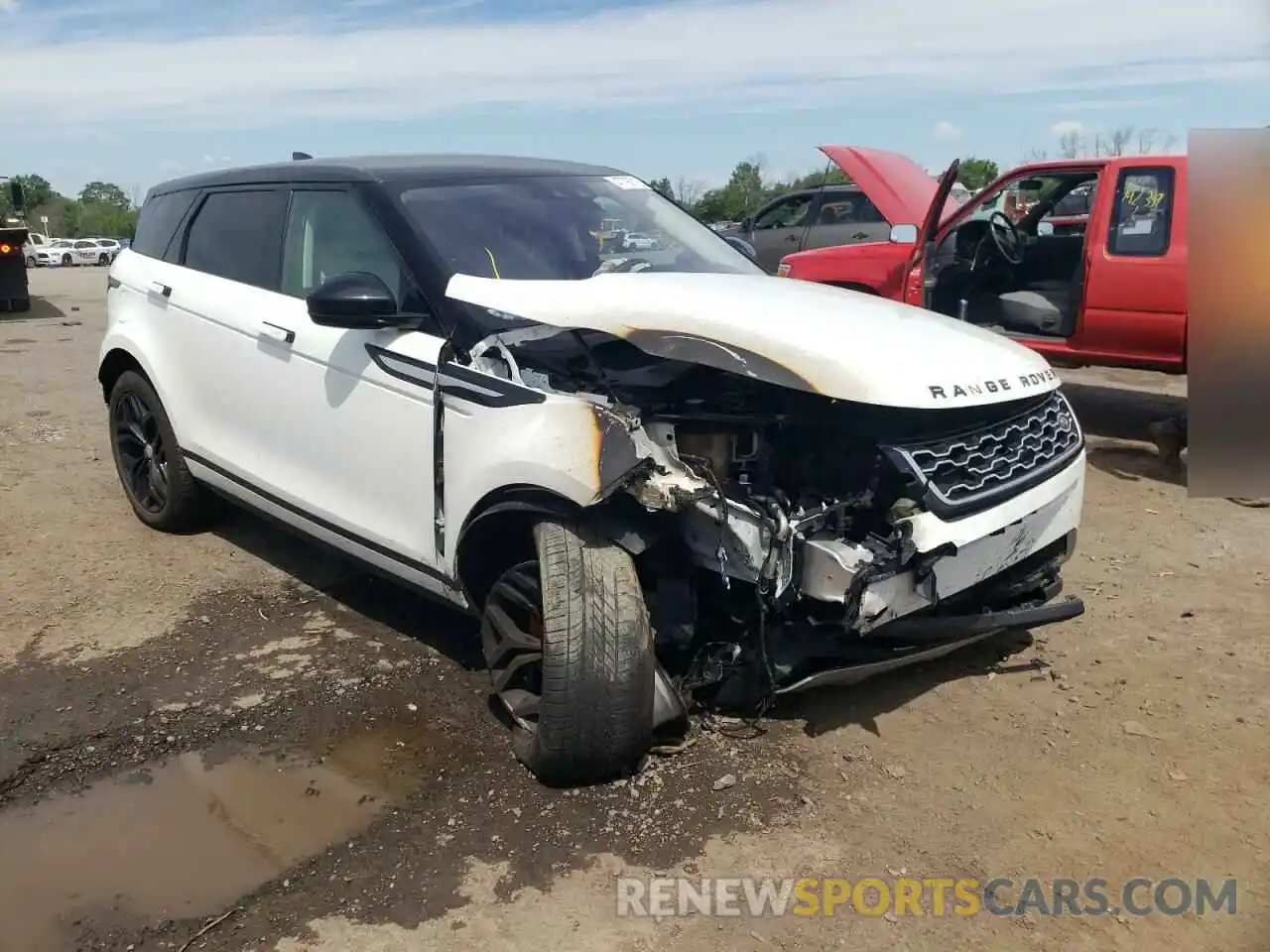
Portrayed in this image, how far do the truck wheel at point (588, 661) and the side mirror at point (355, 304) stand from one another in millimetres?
917

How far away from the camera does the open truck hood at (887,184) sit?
7914 mm

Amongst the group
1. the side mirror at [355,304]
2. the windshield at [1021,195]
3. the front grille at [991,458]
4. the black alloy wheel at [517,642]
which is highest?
the windshield at [1021,195]

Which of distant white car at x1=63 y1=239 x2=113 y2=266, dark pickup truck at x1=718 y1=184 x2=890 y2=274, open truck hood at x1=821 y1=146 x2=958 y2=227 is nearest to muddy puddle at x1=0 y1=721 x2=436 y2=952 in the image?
open truck hood at x1=821 y1=146 x2=958 y2=227

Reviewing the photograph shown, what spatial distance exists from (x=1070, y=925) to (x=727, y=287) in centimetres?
215

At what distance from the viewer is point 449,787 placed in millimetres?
3178

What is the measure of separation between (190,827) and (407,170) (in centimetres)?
241

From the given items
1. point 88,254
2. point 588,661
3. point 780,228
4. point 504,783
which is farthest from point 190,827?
point 88,254

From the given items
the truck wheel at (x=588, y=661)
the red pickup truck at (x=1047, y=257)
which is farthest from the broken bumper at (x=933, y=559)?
the red pickup truck at (x=1047, y=257)

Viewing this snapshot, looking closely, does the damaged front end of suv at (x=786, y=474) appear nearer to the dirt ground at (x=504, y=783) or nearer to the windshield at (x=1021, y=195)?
the dirt ground at (x=504, y=783)

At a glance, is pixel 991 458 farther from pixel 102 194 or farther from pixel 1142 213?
pixel 102 194

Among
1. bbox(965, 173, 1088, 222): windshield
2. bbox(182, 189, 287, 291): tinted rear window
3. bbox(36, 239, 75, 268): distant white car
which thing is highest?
bbox(36, 239, 75, 268): distant white car

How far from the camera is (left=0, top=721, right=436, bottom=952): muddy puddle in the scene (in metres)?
2.68

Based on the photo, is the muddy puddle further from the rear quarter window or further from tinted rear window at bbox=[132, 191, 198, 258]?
the rear quarter window

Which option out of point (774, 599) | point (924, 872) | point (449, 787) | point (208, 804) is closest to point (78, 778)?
point (208, 804)
